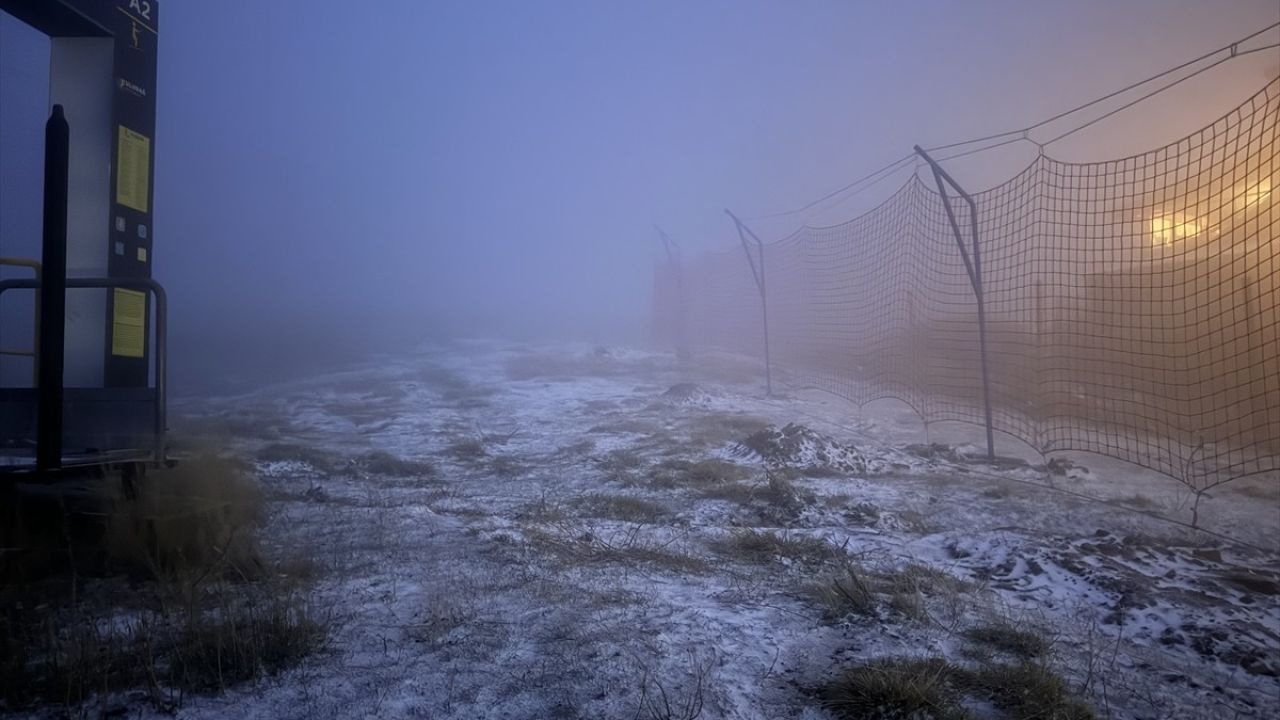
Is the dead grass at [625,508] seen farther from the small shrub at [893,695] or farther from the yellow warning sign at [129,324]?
the yellow warning sign at [129,324]

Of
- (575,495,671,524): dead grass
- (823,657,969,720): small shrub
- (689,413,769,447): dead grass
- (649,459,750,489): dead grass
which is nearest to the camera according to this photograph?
(823,657,969,720): small shrub

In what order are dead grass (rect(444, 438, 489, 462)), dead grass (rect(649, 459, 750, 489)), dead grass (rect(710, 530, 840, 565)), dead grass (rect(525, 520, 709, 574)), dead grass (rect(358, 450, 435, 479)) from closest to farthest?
dead grass (rect(525, 520, 709, 574)) → dead grass (rect(710, 530, 840, 565)) → dead grass (rect(649, 459, 750, 489)) → dead grass (rect(358, 450, 435, 479)) → dead grass (rect(444, 438, 489, 462))

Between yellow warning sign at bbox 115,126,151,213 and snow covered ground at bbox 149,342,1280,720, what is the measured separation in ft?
8.52

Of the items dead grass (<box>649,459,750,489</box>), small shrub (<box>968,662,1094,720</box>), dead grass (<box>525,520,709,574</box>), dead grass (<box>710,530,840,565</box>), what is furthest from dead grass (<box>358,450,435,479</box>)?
small shrub (<box>968,662,1094,720</box>)

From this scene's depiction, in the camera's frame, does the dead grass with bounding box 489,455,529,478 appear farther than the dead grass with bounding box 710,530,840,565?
Yes

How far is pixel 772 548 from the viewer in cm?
424

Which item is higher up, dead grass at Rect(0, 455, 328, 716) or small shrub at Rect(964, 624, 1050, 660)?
dead grass at Rect(0, 455, 328, 716)

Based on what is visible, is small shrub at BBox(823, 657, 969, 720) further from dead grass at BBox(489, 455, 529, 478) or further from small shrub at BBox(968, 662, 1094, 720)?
dead grass at BBox(489, 455, 529, 478)

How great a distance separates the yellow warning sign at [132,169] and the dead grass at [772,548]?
4924 millimetres

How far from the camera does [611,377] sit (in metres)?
18.5

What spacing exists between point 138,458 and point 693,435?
21.9ft

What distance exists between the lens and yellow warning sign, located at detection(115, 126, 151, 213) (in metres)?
4.36

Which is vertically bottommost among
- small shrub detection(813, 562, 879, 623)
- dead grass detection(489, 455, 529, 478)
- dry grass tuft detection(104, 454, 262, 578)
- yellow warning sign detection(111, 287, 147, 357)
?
small shrub detection(813, 562, 879, 623)

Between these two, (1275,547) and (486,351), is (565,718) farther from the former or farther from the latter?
(486,351)
